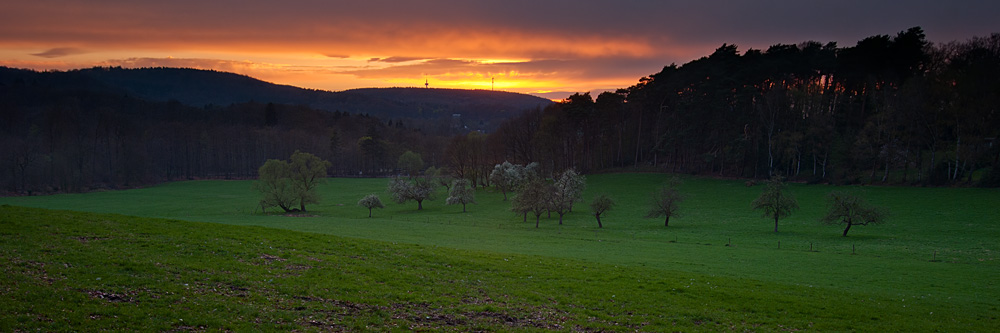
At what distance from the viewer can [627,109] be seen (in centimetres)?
10769

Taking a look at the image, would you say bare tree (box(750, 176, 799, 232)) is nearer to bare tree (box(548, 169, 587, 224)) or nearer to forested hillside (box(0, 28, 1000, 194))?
bare tree (box(548, 169, 587, 224))

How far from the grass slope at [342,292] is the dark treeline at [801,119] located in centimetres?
5559

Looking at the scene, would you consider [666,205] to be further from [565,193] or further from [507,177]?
[507,177]

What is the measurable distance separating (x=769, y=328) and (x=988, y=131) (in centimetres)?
6431

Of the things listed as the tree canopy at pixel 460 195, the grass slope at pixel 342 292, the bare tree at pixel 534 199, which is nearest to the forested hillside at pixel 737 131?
the tree canopy at pixel 460 195

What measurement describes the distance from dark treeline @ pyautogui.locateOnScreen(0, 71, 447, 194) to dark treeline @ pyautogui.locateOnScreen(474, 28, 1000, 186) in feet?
238

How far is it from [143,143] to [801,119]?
5807 inches

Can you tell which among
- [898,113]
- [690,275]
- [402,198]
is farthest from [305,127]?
[690,275]

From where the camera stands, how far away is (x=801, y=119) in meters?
77.6

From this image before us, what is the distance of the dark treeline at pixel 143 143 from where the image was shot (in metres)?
103

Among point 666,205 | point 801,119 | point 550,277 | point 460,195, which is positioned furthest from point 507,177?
point 550,277

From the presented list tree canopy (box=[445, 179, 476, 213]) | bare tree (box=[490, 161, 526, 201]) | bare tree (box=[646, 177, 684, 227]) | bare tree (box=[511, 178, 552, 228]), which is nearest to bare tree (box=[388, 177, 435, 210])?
tree canopy (box=[445, 179, 476, 213])

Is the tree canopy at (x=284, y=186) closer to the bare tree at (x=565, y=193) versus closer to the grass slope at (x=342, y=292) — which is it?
the bare tree at (x=565, y=193)

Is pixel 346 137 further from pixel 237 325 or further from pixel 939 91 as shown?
pixel 237 325
